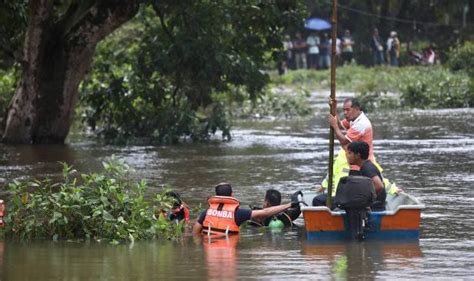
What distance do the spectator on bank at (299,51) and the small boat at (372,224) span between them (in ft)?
128

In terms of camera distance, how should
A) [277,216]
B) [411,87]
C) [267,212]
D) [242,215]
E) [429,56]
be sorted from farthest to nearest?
[429,56] → [411,87] → [277,216] → [267,212] → [242,215]

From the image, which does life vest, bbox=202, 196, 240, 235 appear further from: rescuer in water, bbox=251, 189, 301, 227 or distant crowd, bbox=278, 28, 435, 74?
distant crowd, bbox=278, 28, 435, 74

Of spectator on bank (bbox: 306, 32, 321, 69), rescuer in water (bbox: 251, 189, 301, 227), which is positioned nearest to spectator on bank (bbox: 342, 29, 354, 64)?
spectator on bank (bbox: 306, 32, 321, 69)

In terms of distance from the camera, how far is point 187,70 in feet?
87.7

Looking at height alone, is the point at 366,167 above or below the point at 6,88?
below

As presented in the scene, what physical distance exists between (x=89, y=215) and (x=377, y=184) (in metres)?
3.17

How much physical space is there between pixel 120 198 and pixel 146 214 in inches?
13.8

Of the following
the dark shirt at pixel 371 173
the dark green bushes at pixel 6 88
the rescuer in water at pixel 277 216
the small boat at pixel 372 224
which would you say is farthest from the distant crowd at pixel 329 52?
the small boat at pixel 372 224

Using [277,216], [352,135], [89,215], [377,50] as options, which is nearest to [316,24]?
[377,50]

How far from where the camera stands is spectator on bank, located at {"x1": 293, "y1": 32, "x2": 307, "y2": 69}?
171 feet

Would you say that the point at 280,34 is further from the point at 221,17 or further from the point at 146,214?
the point at 146,214

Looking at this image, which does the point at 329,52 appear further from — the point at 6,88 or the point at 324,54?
the point at 6,88

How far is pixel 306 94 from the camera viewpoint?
40781 mm

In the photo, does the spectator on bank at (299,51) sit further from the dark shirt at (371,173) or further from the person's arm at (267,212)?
the dark shirt at (371,173)
